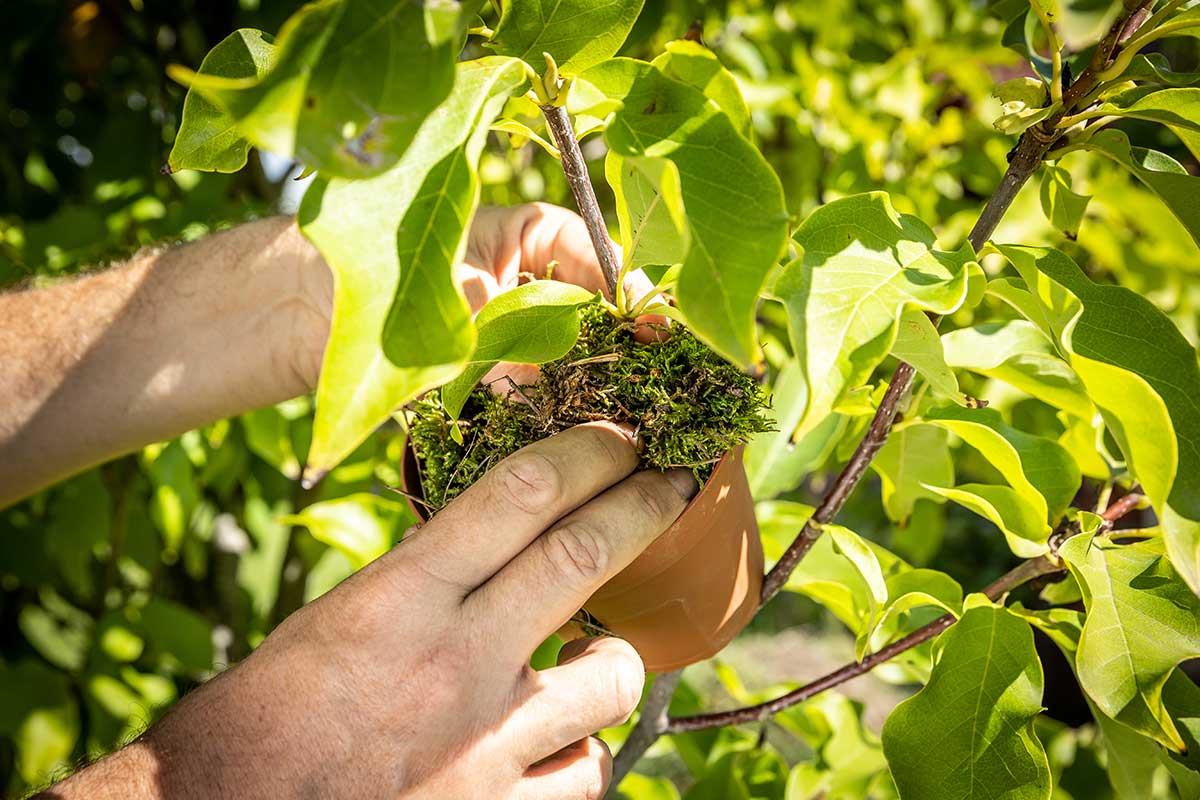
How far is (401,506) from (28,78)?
4.59 ft

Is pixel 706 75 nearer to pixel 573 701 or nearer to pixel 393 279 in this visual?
pixel 393 279

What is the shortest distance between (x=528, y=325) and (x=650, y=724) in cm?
59

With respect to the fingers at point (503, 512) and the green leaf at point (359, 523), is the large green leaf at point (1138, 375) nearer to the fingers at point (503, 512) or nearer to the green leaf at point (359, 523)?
the fingers at point (503, 512)

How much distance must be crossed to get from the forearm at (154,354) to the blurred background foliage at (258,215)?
0.63ft

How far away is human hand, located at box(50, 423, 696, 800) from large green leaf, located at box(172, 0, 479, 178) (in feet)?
1.08

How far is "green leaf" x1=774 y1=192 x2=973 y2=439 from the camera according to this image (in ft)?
1.65

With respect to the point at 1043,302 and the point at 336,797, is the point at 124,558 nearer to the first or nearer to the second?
the point at 336,797

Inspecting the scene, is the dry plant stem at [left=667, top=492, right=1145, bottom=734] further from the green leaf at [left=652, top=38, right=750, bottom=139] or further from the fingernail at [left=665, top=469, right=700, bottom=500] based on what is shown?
the green leaf at [left=652, top=38, right=750, bottom=139]

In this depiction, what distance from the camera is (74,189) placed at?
2.02 meters

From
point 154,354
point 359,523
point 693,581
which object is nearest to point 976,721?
point 693,581

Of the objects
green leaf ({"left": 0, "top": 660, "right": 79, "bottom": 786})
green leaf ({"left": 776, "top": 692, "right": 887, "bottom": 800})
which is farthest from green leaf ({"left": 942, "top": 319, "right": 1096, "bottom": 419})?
green leaf ({"left": 0, "top": 660, "right": 79, "bottom": 786})

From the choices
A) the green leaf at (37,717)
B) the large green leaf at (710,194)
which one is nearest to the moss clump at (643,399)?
the large green leaf at (710,194)

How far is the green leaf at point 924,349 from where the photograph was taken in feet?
1.98

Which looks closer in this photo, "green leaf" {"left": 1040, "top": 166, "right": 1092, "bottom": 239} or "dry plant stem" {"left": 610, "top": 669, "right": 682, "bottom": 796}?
"green leaf" {"left": 1040, "top": 166, "right": 1092, "bottom": 239}
